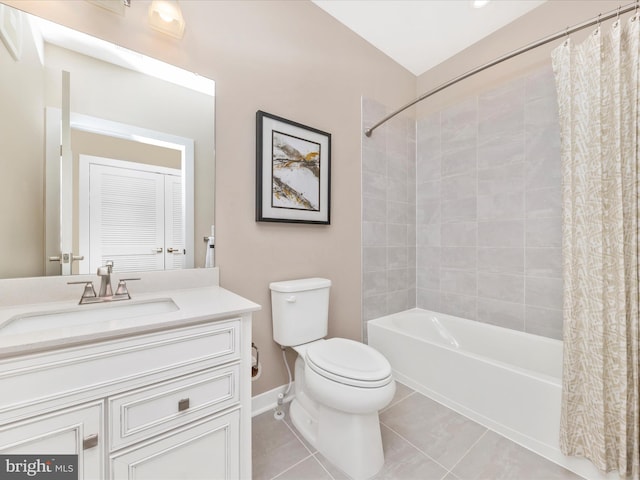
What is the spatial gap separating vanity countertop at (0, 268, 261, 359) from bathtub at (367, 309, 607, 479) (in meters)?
1.34

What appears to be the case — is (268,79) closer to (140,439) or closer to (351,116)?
(351,116)

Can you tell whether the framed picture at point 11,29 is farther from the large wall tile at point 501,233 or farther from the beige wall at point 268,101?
the large wall tile at point 501,233

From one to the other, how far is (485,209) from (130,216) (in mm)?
2286

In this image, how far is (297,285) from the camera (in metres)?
1.58

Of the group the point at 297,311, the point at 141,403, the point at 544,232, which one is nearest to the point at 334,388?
the point at 297,311

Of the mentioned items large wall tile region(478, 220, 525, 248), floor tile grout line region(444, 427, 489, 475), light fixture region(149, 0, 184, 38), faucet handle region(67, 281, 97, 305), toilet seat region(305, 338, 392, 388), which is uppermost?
light fixture region(149, 0, 184, 38)

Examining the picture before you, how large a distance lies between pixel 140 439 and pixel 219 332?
35 cm

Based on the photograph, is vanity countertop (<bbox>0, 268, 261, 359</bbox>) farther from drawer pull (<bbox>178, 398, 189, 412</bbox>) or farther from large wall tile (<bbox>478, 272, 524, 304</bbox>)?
large wall tile (<bbox>478, 272, 524, 304</bbox>)

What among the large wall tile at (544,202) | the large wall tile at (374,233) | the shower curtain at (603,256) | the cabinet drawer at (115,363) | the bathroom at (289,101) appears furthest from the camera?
the large wall tile at (374,233)

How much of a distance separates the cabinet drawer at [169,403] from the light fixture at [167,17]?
4.96 ft

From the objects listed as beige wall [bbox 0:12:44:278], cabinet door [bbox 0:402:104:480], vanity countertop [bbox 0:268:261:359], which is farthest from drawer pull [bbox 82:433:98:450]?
beige wall [bbox 0:12:44:278]

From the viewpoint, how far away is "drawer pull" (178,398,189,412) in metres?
0.86

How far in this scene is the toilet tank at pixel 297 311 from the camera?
1568 mm

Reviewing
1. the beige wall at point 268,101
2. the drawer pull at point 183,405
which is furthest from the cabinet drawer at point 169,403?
the beige wall at point 268,101
